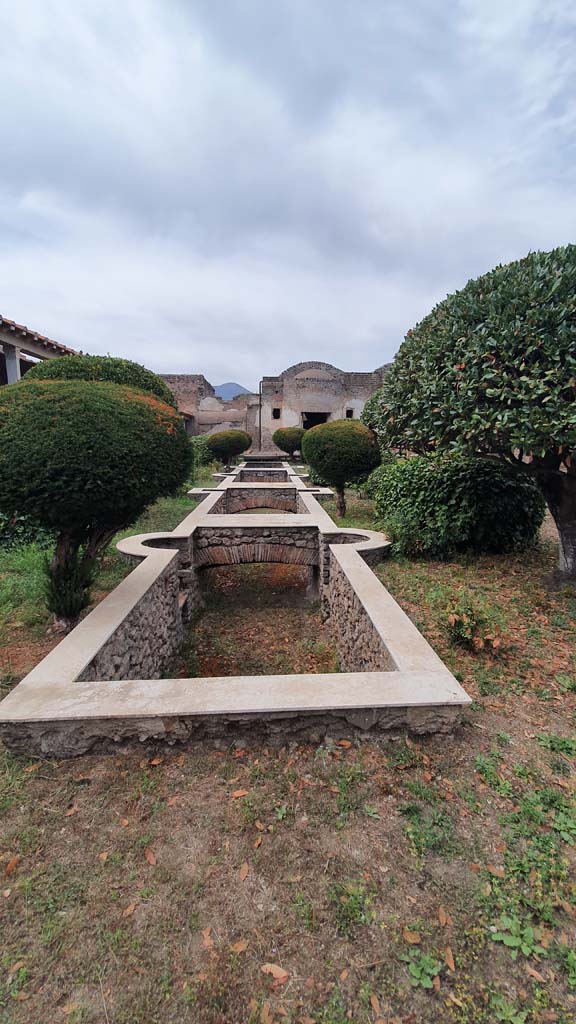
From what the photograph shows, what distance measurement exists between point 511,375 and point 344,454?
5348 millimetres

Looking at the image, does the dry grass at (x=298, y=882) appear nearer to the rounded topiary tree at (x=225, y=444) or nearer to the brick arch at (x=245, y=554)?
the brick arch at (x=245, y=554)

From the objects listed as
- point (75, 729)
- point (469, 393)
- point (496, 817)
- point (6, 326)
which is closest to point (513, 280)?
point (469, 393)

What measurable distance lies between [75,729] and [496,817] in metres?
2.26

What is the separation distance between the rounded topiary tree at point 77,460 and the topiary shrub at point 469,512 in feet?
12.0

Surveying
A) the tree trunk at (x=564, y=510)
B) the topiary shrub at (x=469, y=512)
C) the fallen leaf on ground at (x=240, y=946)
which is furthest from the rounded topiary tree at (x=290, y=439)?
the fallen leaf on ground at (x=240, y=946)

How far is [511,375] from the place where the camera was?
4070 mm

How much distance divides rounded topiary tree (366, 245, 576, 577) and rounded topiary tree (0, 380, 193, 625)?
296 cm

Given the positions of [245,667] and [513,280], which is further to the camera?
[245,667]

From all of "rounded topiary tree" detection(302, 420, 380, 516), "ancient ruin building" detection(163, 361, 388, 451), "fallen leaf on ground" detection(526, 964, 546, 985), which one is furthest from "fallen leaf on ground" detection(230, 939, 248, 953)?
"ancient ruin building" detection(163, 361, 388, 451)

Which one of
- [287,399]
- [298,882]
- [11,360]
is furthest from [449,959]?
[287,399]

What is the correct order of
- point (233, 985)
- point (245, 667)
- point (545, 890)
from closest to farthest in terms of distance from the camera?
point (233, 985), point (545, 890), point (245, 667)

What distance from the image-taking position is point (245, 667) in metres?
4.58

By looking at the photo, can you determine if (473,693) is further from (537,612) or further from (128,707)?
(128,707)

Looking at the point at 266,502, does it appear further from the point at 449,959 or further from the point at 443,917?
the point at 449,959
